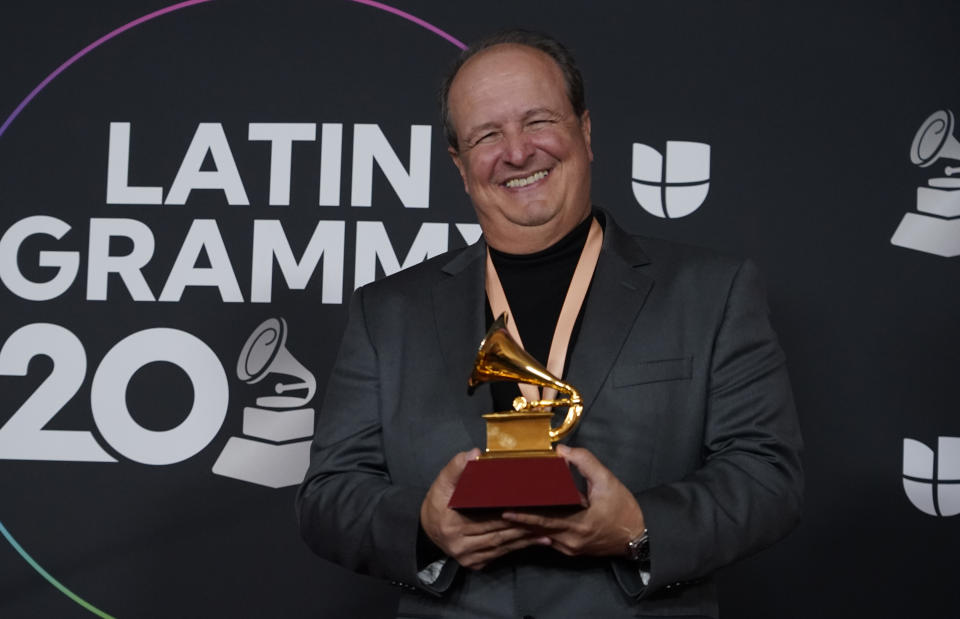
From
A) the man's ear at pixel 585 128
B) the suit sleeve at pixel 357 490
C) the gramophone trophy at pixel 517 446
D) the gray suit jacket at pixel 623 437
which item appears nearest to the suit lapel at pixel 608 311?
the gray suit jacket at pixel 623 437

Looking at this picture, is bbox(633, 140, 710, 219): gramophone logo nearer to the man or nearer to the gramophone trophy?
the man

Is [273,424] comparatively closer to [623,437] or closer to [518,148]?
[518,148]

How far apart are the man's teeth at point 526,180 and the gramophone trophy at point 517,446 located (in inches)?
14.2

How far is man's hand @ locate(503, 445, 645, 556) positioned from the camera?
1524mm

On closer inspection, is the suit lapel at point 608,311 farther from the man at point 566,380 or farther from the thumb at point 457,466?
the thumb at point 457,466

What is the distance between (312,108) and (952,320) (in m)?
2.00

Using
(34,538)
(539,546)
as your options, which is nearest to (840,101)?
(539,546)

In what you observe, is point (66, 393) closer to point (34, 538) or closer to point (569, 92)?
point (34, 538)

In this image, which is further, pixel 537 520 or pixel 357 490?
pixel 357 490

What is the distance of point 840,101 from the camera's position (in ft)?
10.4

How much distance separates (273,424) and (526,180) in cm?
156

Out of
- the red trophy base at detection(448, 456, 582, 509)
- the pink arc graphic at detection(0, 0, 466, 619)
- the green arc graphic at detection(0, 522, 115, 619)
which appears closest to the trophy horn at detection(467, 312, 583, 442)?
the red trophy base at detection(448, 456, 582, 509)

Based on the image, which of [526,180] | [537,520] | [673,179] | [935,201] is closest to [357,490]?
[537,520]

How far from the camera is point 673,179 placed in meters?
3.19
